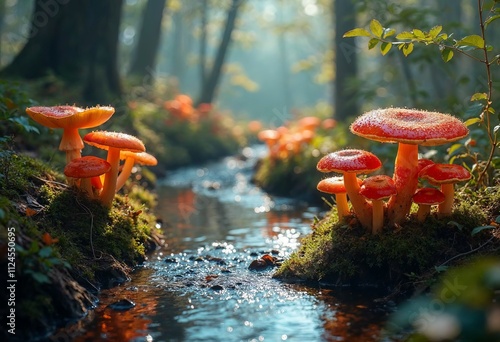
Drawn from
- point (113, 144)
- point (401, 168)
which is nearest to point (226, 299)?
point (113, 144)

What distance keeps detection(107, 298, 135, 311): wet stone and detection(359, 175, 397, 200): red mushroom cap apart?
227 cm

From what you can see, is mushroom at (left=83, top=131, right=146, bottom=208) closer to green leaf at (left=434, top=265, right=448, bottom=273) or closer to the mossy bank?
the mossy bank

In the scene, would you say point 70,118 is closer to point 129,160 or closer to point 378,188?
point 129,160

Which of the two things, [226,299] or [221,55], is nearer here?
[226,299]

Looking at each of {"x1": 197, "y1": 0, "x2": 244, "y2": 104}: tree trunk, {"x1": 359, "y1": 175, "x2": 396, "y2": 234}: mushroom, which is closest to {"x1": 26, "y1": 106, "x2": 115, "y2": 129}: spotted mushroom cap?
{"x1": 359, "y1": 175, "x2": 396, "y2": 234}: mushroom

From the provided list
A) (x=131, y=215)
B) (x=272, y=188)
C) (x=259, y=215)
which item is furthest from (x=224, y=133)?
(x=131, y=215)

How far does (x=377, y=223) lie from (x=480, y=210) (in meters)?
1.02

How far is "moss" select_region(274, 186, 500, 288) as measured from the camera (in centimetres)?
539

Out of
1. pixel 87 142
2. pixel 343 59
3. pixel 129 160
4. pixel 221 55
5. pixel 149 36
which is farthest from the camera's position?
pixel 221 55

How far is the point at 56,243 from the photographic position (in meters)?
5.33

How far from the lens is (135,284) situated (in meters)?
5.59

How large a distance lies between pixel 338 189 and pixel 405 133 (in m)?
1.04

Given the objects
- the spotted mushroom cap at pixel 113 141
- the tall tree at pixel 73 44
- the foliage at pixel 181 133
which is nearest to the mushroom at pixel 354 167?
the spotted mushroom cap at pixel 113 141

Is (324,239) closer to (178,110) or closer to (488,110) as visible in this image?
(488,110)
